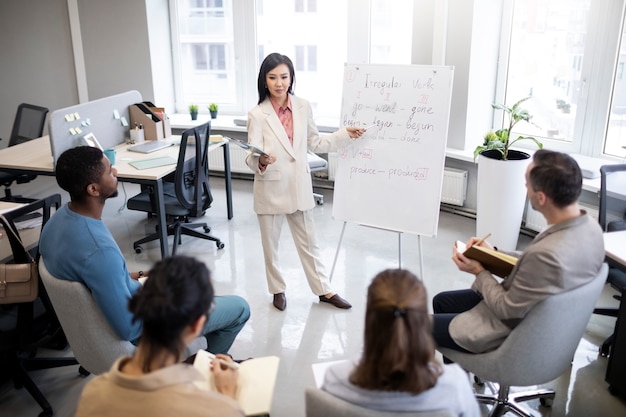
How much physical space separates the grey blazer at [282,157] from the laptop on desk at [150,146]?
145 cm

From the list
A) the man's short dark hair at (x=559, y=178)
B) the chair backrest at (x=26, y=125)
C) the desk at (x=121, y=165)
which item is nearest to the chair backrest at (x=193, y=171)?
the desk at (x=121, y=165)

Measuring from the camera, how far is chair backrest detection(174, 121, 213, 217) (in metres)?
3.84

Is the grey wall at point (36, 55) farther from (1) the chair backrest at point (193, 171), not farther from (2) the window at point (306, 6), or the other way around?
(1) the chair backrest at point (193, 171)

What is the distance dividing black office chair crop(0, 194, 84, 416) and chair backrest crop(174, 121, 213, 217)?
1207 millimetres

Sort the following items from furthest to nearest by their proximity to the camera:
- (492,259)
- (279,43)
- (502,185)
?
1. (279,43)
2. (502,185)
3. (492,259)

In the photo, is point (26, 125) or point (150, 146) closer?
point (150, 146)

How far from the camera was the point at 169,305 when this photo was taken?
54.7 inches

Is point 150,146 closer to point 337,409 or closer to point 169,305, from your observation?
point 169,305

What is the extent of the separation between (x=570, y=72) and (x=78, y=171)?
11.9 feet

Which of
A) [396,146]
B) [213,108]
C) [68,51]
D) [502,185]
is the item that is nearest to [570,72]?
[502,185]

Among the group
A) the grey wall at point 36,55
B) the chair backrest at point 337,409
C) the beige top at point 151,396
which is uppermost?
the grey wall at point 36,55

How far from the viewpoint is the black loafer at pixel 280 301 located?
348 centimetres

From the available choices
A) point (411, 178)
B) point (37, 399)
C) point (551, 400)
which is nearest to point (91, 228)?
point (37, 399)

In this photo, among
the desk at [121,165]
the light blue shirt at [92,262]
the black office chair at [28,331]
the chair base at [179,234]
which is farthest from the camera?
the chair base at [179,234]
